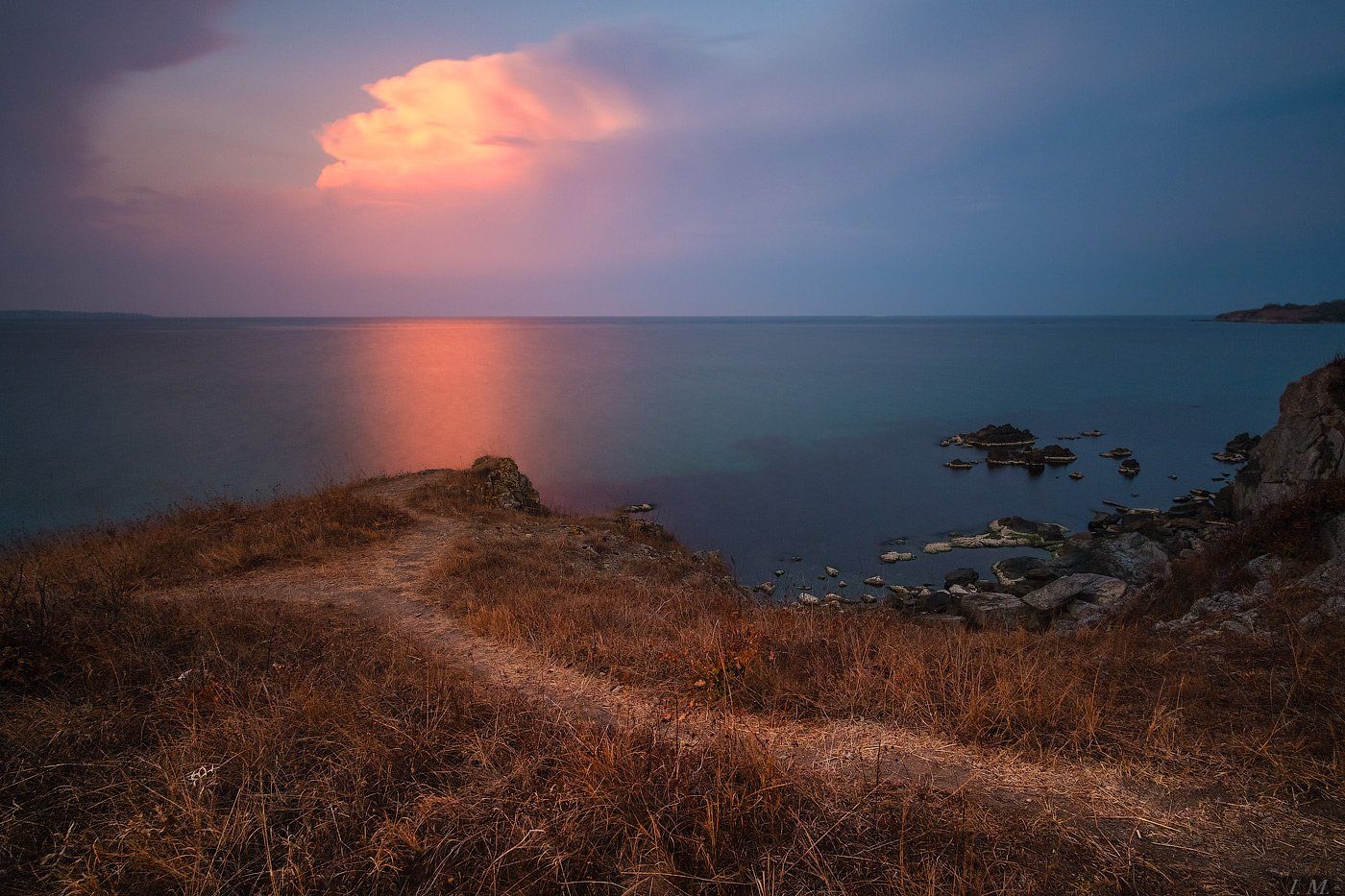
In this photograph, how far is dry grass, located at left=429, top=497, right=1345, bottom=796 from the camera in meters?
4.55

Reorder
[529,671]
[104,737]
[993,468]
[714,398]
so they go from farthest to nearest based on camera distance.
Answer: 1. [714,398]
2. [993,468]
3. [529,671]
4. [104,737]

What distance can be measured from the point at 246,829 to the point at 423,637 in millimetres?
4567

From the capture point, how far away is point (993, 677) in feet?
18.4

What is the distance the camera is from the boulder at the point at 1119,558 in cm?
1550

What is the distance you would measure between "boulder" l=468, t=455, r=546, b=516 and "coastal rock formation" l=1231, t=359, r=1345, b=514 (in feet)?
65.6

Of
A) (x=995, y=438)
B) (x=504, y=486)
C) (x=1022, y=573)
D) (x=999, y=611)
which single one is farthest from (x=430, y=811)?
(x=995, y=438)

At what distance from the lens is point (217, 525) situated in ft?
43.0

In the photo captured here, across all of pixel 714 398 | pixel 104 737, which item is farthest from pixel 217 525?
pixel 714 398

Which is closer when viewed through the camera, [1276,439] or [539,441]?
[1276,439]

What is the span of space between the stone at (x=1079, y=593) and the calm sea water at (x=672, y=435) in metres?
4.67

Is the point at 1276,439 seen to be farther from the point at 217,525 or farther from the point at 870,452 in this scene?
the point at 217,525

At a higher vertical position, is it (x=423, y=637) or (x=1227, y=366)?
(x=1227, y=366)

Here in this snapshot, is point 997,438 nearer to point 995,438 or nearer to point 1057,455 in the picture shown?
point 995,438

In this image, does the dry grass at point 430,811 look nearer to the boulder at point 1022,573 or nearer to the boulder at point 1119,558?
the boulder at point 1022,573
